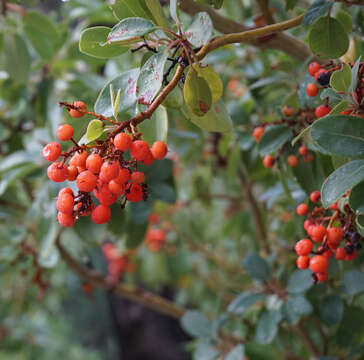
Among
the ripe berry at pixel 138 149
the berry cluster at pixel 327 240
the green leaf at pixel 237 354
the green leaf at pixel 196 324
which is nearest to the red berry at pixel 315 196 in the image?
the berry cluster at pixel 327 240

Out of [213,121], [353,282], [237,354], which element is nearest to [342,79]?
[213,121]

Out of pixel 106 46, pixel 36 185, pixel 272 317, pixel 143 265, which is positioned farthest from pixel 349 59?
pixel 143 265

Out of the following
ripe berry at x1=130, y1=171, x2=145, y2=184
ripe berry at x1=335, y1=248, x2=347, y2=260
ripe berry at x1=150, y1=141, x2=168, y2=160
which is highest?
ripe berry at x1=150, y1=141, x2=168, y2=160

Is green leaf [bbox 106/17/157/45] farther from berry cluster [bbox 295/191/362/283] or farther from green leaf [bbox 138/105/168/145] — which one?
berry cluster [bbox 295/191/362/283]

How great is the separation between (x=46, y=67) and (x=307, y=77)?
0.73 m

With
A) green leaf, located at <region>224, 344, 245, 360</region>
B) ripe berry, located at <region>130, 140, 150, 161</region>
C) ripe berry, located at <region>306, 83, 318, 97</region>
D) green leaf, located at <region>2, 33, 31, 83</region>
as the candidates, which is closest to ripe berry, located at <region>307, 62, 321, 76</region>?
ripe berry, located at <region>306, 83, 318, 97</region>

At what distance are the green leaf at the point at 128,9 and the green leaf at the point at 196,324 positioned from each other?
0.68 m

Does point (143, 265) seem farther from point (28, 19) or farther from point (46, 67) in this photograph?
point (28, 19)

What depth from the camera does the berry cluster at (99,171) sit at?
0.38 meters

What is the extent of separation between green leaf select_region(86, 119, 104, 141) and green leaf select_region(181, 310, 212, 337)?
0.64 metres

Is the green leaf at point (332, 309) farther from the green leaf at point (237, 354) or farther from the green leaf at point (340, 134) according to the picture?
the green leaf at point (340, 134)

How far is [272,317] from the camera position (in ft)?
2.46

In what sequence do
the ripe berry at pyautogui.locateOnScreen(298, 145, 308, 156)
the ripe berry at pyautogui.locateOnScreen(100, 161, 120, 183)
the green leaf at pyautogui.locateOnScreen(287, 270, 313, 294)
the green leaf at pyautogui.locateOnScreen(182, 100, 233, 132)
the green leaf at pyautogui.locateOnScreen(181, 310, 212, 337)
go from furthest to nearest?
1. the green leaf at pyautogui.locateOnScreen(181, 310, 212, 337)
2. the green leaf at pyautogui.locateOnScreen(287, 270, 313, 294)
3. the ripe berry at pyautogui.locateOnScreen(298, 145, 308, 156)
4. the green leaf at pyautogui.locateOnScreen(182, 100, 233, 132)
5. the ripe berry at pyautogui.locateOnScreen(100, 161, 120, 183)

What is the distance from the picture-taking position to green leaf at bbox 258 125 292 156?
0.59m
